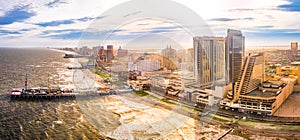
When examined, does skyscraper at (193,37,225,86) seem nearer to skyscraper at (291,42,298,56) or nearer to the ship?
the ship

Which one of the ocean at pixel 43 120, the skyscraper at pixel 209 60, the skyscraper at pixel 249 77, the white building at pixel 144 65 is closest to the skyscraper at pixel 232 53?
the skyscraper at pixel 209 60

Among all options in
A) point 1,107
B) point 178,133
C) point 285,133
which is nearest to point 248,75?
point 285,133

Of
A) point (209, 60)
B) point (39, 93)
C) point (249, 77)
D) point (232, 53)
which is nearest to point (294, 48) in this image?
point (232, 53)

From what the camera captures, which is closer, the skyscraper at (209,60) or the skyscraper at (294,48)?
the skyscraper at (209,60)

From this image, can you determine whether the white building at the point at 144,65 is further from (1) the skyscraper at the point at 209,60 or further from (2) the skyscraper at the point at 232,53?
(2) the skyscraper at the point at 232,53

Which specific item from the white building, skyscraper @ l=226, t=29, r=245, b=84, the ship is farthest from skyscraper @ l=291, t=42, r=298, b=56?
the ship

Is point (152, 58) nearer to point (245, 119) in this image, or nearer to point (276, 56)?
point (245, 119)

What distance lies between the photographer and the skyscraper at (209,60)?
6870 millimetres

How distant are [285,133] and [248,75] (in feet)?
7.44

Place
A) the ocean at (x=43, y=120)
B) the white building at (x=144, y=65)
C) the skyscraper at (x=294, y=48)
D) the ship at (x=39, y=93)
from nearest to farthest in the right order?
the ocean at (x=43, y=120) → the ship at (x=39, y=93) → the white building at (x=144, y=65) → the skyscraper at (x=294, y=48)

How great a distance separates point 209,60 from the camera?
23.3 ft

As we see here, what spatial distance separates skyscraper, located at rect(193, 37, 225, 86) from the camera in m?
6.87

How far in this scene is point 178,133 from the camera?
12.9 ft

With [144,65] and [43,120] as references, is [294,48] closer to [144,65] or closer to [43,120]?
[144,65]
